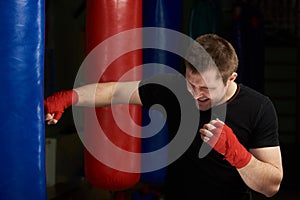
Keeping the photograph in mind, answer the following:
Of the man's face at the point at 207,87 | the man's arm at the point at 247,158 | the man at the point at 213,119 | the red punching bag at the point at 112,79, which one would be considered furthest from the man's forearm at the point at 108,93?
the man's arm at the point at 247,158

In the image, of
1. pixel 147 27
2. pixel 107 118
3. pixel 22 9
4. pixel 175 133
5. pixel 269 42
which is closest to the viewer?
pixel 22 9

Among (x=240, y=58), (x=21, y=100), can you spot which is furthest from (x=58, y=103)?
(x=240, y=58)

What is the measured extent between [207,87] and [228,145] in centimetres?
21

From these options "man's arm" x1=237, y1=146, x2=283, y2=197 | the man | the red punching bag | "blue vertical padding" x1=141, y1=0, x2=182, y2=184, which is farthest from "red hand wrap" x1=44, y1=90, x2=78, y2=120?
"blue vertical padding" x1=141, y1=0, x2=182, y2=184

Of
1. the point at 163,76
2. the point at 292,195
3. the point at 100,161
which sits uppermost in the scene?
the point at 163,76

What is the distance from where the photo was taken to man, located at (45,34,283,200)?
6.01 ft

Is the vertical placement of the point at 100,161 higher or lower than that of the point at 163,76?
lower

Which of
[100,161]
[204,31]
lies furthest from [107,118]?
[204,31]

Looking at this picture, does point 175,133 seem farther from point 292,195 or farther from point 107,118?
point 292,195

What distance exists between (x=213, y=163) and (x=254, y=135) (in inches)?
7.7

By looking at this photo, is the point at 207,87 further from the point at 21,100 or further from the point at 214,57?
the point at 21,100

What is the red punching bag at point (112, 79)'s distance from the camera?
248 centimetres

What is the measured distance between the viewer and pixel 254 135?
197 centimetres

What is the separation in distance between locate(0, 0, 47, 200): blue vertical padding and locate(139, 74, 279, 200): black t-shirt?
1.91 ft
